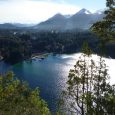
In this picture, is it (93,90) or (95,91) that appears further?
(93,90)

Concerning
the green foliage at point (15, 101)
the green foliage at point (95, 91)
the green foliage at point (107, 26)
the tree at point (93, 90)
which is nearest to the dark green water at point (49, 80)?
the green foliage at point (15, 101)

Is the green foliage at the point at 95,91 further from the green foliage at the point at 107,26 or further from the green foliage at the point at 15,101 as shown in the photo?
the green foliage at the point at 107,26

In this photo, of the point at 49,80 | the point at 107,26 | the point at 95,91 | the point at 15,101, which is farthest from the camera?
the point at 49,80

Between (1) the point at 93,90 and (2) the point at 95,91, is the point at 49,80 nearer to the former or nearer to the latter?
(1) the point at 93,90

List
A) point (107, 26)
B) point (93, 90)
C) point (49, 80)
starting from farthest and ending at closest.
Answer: point (49, 80)
point (93, 90)
point (107, 26)

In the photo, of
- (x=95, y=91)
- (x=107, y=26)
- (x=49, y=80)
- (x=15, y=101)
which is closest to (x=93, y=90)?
(x=95, y=91)

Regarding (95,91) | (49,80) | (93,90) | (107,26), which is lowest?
(49,80)

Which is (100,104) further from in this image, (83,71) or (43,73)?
(43,73)

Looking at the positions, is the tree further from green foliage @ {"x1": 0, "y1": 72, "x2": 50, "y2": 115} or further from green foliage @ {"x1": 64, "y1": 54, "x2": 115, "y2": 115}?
green foliage @ {"x1": 0, "y1": 72, "x2": 50, "y2": 115}

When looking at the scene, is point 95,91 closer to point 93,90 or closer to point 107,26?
point 93,90

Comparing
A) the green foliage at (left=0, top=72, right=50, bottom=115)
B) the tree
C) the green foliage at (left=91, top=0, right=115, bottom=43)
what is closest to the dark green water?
the green foliage at (left=0, top=72, right=50, bottom=115)

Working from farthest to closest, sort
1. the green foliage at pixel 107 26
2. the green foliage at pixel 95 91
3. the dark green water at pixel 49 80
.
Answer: the dark green water at pixel 49 80 → the green foliage at pixel 95 91 → the green foliage at pixel 107 26

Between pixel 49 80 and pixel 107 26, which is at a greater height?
pixel 107 26

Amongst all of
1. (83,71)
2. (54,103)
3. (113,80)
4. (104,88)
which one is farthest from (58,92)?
(104,88)
